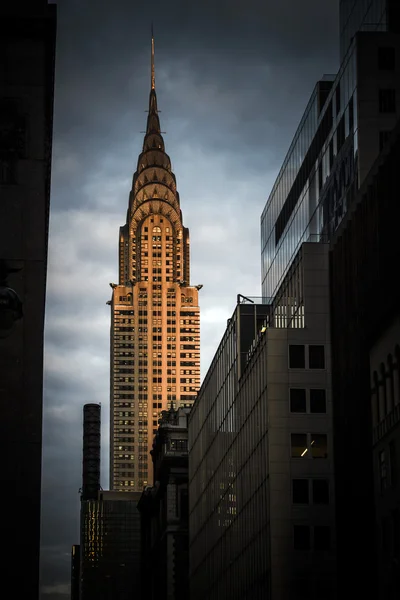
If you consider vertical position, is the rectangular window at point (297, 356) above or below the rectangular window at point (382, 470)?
above

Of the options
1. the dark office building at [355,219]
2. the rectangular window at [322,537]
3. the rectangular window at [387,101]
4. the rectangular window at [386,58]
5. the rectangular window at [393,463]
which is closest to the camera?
the rectangular window at [393,463]

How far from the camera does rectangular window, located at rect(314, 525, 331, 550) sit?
105 metres

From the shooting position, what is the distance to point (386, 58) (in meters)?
110

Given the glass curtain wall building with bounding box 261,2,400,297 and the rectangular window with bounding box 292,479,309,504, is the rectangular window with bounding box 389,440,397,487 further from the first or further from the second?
the glass curtain wall building with bounding box 261,2,400,297

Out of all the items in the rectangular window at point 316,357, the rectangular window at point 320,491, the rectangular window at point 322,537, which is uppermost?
the rectangular window at point 316,357

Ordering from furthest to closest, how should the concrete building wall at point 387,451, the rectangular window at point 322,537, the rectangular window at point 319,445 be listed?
the rectangular window at point 319,445 → the rectangular window at point 322,537 → the concrete building wall at point 387,451

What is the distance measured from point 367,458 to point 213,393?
170ft

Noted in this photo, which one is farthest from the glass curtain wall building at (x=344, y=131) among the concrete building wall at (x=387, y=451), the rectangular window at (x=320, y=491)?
the rectangular window at (x=320, y=491)

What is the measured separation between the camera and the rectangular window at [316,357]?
10994 cm

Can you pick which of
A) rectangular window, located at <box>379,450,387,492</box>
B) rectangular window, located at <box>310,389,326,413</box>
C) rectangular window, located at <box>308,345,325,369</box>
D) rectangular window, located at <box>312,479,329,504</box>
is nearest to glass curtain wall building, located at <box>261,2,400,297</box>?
rectangular window, located at <box>308,345,325,369</box>

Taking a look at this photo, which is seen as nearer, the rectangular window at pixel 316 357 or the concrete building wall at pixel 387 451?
the concrete building wall at pixel 387 451

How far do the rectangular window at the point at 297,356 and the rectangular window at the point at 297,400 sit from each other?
1.97m

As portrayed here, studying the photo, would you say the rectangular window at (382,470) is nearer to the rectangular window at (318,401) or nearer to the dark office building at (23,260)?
the rectangular window at (318,401)

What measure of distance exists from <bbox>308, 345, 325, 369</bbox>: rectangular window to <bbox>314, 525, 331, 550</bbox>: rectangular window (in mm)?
12647
